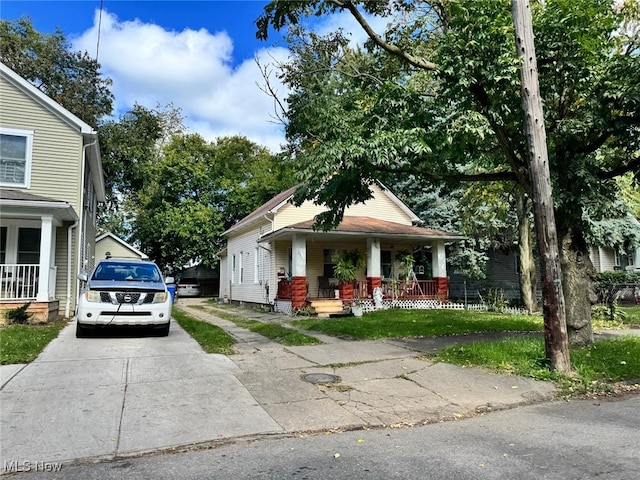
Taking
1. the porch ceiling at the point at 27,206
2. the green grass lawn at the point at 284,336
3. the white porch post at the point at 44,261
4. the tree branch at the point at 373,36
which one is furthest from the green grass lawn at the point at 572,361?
the porch ceiling at the point at 27,206

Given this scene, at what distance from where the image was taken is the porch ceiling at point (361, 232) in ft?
56.7

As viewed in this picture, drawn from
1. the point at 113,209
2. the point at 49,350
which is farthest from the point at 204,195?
the point at 49,350

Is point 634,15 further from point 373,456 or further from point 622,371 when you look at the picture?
point 373,456

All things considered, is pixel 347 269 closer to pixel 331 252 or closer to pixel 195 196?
pixel 331 252

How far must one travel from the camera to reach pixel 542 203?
681 cm

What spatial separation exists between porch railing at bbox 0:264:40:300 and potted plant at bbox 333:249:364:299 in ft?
31.7

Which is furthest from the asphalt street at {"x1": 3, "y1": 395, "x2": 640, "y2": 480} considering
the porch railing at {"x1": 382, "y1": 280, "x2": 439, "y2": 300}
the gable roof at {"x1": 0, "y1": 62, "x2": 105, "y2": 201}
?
the porch railing at {"x1": 382, "y1": 280, "x2": 439, "y2": 300}

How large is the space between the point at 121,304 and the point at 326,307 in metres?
8.76

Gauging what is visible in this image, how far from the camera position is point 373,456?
390cm

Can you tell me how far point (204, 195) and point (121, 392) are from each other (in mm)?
31478

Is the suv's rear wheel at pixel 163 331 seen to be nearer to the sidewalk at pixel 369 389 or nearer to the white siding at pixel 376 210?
the sidewalk at pixel 369 389

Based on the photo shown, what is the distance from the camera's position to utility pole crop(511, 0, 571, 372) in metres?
6.70

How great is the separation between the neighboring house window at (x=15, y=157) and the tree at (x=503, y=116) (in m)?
8.75

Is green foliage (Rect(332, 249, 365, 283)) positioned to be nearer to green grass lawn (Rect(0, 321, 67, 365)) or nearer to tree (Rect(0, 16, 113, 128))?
green grass lawn (Rect(0, 321, 67, 365))
